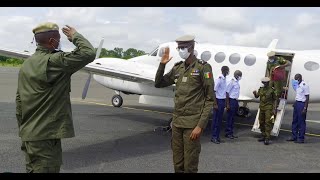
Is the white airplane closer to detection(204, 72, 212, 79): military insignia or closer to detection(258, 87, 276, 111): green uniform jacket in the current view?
detection(258, 87, 276, 111): green uniform jacket

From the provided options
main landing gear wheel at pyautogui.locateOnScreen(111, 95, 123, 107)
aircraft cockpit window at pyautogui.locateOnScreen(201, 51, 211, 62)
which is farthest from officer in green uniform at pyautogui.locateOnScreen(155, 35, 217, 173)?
main landing gear wheel at pyautogui.locateOnScreen(111, 95, 123, 107)

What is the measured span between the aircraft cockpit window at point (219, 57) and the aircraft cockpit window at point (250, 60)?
768 millimetres

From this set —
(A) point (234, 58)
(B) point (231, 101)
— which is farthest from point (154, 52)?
(B) point (231, 101)

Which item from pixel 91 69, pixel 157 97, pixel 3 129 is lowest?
pixel 3 129

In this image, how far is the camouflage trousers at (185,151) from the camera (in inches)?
190

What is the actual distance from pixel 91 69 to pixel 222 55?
4774mm

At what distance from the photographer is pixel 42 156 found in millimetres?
3559

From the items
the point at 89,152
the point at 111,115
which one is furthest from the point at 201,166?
the point at 111,115

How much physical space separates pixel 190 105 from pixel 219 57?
8.16 m

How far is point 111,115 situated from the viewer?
13.9 metres

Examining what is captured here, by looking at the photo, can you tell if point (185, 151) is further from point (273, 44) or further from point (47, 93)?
point (273, 44)

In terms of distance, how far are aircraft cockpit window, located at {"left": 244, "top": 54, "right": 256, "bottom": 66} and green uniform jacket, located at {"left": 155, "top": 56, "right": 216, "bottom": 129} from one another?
766 centimetres

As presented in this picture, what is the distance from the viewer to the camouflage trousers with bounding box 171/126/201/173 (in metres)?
4.83
